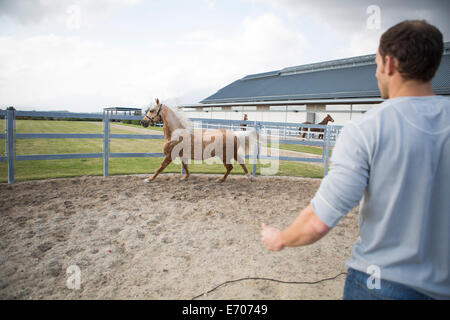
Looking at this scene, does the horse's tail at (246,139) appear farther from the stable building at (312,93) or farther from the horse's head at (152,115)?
the stable building at (312,93)

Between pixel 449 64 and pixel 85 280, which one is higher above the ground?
pixel 449 64

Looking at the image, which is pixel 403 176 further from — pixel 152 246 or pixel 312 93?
pixel 312 93

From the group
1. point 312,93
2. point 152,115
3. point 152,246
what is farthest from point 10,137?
point 312,93

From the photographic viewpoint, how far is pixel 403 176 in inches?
36.6

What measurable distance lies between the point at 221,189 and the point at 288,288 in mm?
3719

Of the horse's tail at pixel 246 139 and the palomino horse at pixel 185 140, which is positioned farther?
the horse's tail at pixel 246 139

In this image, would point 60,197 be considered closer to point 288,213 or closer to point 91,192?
point 91,192

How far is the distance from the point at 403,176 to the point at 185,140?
5.91 metres

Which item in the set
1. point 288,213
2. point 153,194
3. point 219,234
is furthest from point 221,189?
point 219,234

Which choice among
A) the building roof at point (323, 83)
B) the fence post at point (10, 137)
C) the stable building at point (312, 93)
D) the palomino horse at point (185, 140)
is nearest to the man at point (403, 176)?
the palomino horse at point (185, 140)

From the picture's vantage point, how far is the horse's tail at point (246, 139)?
7.04 metres

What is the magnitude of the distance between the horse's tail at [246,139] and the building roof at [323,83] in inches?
554

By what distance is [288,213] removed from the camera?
461cm

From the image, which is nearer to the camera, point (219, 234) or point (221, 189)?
point (219, 234)
